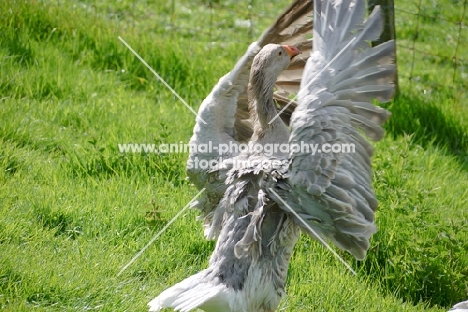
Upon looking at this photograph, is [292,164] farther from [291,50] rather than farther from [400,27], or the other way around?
[400,27]

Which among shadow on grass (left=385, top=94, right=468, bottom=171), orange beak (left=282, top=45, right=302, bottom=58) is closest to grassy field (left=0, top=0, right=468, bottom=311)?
shadow on grass (left=385, top=94, right=468, bottom=171)

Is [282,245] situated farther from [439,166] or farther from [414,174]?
[439,166]

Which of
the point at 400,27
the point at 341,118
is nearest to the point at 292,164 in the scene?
the point at 341,118

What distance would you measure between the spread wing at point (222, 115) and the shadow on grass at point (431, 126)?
7.20 feet

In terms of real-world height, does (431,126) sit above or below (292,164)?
below

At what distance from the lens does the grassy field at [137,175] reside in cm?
467

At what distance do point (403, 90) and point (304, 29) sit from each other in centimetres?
315

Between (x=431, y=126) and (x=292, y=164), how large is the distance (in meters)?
3.15

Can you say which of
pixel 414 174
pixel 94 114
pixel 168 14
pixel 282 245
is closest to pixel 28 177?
pixel 94 114

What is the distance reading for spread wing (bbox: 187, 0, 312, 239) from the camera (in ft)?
14.8

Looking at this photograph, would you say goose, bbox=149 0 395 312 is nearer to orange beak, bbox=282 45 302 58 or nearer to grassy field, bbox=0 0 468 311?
orange beak, bbox=282 45 302 58

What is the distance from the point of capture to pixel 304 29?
15.2ft

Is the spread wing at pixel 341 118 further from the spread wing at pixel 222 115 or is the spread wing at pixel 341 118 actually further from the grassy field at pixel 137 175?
the grassy field at pixel 137 175

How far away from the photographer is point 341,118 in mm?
3928
